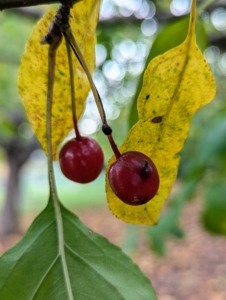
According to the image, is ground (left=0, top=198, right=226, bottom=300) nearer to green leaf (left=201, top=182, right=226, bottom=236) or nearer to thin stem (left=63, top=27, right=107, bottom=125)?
green leaf (left=201, top=182, right=226, bottom=236)

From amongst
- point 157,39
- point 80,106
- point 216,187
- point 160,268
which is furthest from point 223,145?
point 160,268

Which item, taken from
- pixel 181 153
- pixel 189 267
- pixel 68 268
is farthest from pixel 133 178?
pixel 189 267

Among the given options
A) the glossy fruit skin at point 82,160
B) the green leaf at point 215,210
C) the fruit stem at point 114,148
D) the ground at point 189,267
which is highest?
the ground at point 189,267

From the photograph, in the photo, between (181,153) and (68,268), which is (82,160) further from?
(181,153)

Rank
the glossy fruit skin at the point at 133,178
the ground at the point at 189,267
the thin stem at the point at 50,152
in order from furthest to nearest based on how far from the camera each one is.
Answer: the ground at the point at 189,267, the thin stem at the point at 50,152, the glossy fruit skin at the point at 133,178

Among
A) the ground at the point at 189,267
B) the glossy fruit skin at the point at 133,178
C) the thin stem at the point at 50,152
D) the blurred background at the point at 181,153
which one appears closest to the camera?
the glossy fruit skin at the point at 133,178

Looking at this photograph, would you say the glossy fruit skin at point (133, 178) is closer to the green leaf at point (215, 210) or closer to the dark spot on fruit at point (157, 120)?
the dark spot on fruit at point (157, 120)

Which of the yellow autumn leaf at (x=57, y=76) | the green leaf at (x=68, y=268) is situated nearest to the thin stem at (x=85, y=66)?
the yellow autumn leaf at (x=57, y=76)
